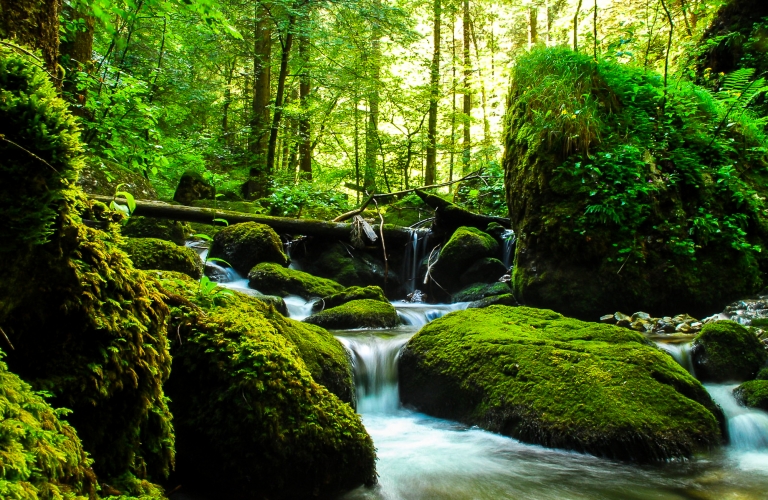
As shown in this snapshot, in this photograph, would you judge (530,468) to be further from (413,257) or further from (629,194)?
(413,257)

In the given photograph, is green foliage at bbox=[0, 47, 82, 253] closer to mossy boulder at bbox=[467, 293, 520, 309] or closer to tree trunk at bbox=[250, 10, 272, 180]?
mossy boulder at bbox=[467, 293, 520, 309]

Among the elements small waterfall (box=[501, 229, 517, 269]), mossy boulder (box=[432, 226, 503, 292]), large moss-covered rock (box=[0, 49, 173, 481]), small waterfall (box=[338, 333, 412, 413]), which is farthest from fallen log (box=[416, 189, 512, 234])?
large moss-covered rock (box=[0, 49, 173, 481])

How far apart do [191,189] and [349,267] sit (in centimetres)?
570

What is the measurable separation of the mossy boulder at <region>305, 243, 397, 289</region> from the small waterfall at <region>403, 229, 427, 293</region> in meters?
0.32

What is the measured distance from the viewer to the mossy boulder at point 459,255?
9578 mm

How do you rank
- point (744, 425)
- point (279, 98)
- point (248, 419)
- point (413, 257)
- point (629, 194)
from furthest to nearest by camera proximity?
point (279, 98) → point (413, 257) → point (629, 194) → point (744, 425) → point (248, 419)

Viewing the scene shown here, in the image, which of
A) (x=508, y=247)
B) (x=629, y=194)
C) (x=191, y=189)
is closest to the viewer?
(x=629, y=194)

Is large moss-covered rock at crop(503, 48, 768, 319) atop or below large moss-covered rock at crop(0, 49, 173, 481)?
atop

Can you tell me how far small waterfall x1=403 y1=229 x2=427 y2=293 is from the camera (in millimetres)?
10680

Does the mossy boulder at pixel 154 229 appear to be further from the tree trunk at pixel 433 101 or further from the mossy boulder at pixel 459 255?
the tree trunk at pixel 433 101

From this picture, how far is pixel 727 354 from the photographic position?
4902 mm

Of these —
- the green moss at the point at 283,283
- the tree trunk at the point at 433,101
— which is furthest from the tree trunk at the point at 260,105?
the green moss at the point at 283,283

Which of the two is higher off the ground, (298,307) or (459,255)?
(459,255)

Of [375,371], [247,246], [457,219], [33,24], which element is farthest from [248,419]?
[457,219]
